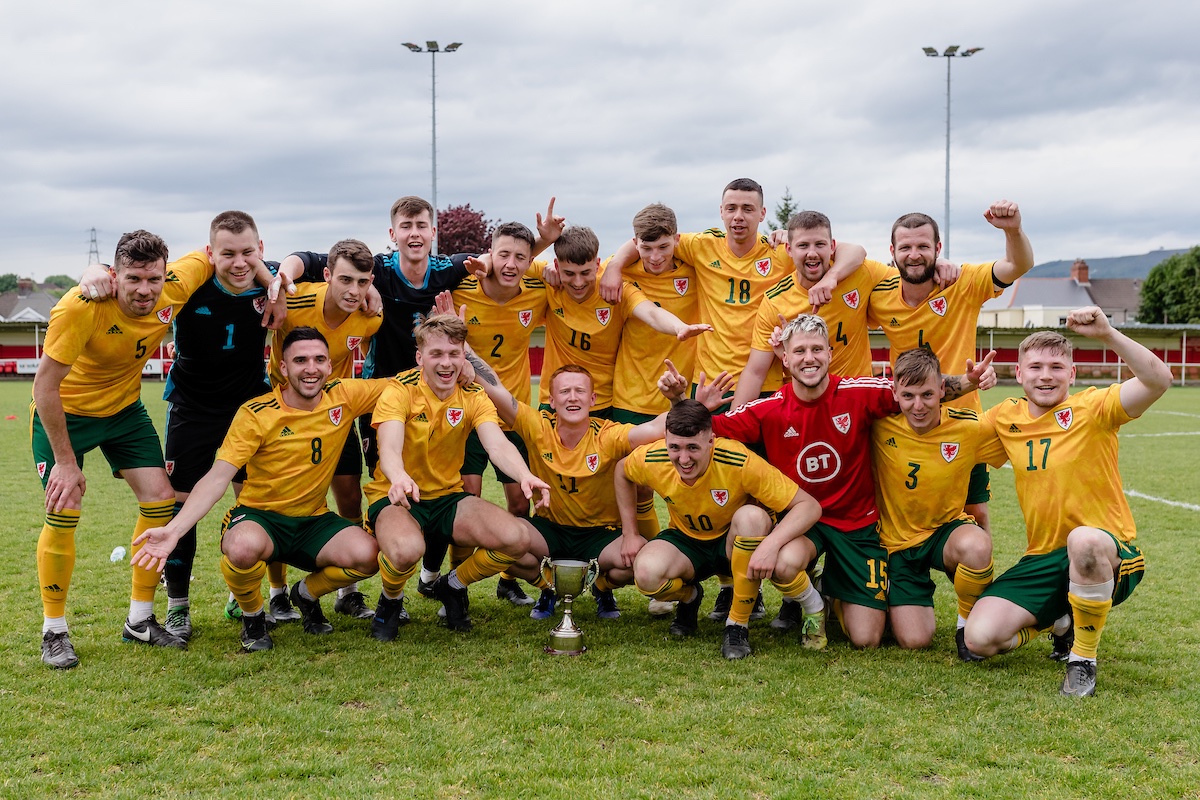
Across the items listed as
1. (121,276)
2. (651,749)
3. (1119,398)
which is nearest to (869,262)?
(1119,398)

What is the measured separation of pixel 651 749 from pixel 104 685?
7.52 feet

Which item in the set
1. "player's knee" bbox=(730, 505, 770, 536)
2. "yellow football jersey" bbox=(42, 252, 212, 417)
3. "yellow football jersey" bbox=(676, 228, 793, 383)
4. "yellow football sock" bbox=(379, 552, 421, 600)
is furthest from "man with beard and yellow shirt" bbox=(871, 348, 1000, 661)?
"yellow football jersey" bbox=(42, 252, 212, 417)

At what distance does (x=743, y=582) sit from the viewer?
4262mm

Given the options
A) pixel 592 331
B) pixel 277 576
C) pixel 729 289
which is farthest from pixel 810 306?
pixel 277 576

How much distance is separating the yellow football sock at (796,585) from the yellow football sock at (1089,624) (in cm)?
114

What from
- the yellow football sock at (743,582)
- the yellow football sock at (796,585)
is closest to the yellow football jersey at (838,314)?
the yellow football sock at (743,582)

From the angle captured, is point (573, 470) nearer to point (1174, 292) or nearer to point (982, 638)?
point (982, 638)

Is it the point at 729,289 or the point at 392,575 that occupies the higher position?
the point at 729,289

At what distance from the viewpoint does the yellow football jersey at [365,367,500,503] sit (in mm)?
4621

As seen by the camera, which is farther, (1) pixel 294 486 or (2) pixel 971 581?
(1) pixel 294 486

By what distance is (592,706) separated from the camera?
354 cm

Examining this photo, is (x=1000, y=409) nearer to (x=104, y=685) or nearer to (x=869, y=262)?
(x=869, y=262)

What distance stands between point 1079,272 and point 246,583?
69.9 m

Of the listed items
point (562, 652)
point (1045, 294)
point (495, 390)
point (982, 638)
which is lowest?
point (562, 652)
